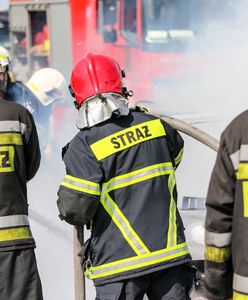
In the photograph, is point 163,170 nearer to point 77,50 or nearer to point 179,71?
point 179,71

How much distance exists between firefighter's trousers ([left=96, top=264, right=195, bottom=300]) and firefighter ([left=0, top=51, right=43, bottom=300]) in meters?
0.51

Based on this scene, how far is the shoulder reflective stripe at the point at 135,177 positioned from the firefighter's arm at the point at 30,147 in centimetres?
66

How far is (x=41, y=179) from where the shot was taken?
5.94 metres

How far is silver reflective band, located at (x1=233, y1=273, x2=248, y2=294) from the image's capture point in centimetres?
232

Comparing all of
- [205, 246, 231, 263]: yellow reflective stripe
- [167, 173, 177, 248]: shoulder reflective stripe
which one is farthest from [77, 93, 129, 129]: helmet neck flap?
[205, 246, 231, 263]: yellow reflective stripe

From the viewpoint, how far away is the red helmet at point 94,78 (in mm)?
3057

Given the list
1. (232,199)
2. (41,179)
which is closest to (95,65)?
(232,199)

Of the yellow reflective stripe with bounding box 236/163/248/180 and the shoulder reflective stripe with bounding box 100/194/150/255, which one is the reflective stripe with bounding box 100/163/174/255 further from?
the yellow reflective stripe with bounding box 236/163/248/180

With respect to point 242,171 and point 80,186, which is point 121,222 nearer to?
point 80,186

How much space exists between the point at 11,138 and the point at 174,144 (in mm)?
759

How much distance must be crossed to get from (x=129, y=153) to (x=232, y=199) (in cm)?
69

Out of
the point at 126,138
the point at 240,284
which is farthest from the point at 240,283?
the point at 126,138

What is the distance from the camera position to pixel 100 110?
2957 millimetres

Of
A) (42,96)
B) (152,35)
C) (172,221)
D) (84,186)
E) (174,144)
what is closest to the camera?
(84,186)
